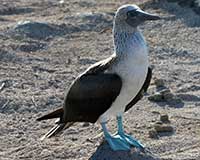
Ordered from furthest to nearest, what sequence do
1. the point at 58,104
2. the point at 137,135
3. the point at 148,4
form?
the point at 148,4
the point at 58,104
the point at 137,135

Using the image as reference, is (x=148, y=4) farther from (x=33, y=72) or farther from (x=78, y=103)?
(x=78, y=103)

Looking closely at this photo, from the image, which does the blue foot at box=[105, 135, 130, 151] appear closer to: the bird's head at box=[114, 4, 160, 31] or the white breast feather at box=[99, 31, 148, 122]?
the white breast feather at box=[99, 31, 148, 122]

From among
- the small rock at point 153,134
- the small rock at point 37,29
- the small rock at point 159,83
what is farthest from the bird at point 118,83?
the small rock at point 37,29

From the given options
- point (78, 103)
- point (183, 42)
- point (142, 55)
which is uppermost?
point (142, 55)

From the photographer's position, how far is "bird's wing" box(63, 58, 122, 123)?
7.22 metres

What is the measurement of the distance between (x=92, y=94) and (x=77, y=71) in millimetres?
3916

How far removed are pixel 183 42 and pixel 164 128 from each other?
4.65m

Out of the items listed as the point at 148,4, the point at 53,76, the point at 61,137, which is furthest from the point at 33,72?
the point at 148,4

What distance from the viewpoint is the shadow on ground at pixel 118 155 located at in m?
7.43

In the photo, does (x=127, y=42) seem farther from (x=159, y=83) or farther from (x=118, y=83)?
(x=159, y=83)

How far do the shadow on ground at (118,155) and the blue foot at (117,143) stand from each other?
4 cm

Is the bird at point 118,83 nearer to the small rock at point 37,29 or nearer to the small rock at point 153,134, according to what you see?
the small rock at point 153,134

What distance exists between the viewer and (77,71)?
11.2 metres

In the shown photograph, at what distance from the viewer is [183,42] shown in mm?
13141
